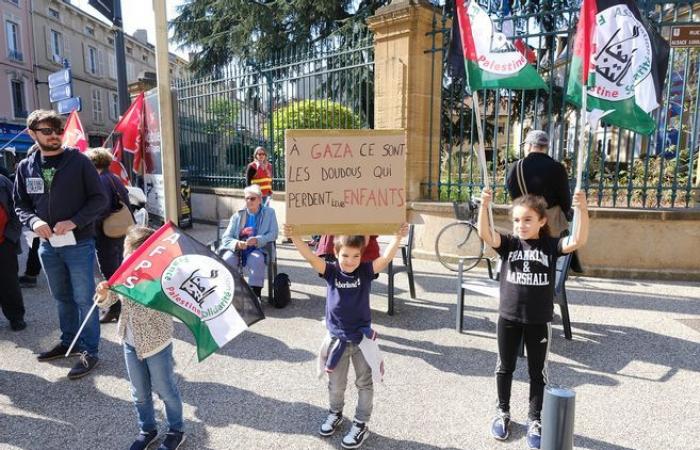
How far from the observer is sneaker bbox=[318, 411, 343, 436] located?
2785 mm

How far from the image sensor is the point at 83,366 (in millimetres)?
3562

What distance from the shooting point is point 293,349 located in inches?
160

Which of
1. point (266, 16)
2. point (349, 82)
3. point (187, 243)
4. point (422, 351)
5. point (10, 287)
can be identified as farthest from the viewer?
point (266, 16)

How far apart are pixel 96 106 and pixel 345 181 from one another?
37863 mm

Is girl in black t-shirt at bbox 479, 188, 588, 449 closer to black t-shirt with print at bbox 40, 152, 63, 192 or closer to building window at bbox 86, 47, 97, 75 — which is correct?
black t-shirt with print at bbox 40, 152, 63, 192

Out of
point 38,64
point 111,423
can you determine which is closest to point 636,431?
point 111,423

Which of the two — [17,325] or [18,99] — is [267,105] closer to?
[17,325]

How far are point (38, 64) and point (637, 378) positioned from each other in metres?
35.4

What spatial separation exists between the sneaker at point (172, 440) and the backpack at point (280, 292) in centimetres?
246

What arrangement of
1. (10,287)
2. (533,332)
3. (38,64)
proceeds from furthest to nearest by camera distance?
(38,64)
(10,287)
(533,332)

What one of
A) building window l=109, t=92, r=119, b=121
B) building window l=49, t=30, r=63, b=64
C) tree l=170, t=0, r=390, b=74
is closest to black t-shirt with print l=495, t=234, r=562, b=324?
tree l=170, t=0, r=390, b=74

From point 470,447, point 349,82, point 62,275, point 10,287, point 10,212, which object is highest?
point 349,82

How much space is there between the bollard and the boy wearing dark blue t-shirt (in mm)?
933

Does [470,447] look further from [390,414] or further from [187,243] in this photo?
[187,243]
